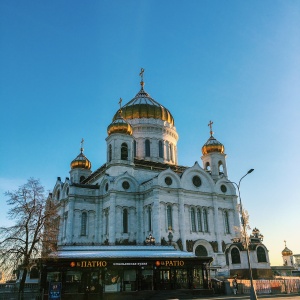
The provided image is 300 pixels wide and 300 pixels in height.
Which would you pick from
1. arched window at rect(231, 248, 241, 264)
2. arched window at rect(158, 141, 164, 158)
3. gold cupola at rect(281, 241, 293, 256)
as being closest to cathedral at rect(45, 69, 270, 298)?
arched window at rect(231, 248, 241, 264)

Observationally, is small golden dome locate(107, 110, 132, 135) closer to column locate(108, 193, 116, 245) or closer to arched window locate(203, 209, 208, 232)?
column locate(108, 193, 116, 245)

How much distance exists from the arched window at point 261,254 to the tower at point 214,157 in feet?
39.0

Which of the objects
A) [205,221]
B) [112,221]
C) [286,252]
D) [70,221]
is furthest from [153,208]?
[286,252]

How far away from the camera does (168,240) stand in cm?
3591

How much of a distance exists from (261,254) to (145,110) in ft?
81.4

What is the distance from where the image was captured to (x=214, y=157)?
4684 cm

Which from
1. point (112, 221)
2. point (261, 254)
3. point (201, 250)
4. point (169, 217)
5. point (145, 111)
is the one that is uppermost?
point (145, 111)

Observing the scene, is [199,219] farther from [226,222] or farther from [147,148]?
[147,148]

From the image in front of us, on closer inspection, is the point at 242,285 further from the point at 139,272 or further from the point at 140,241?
the point at 140,241

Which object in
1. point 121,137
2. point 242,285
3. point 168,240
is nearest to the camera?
point 242,285

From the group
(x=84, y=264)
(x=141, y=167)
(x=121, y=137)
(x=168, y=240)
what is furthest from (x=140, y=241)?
(x=84, y=264)

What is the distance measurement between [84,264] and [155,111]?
3091 cm

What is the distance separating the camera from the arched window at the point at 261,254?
120 ft

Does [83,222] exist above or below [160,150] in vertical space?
below
